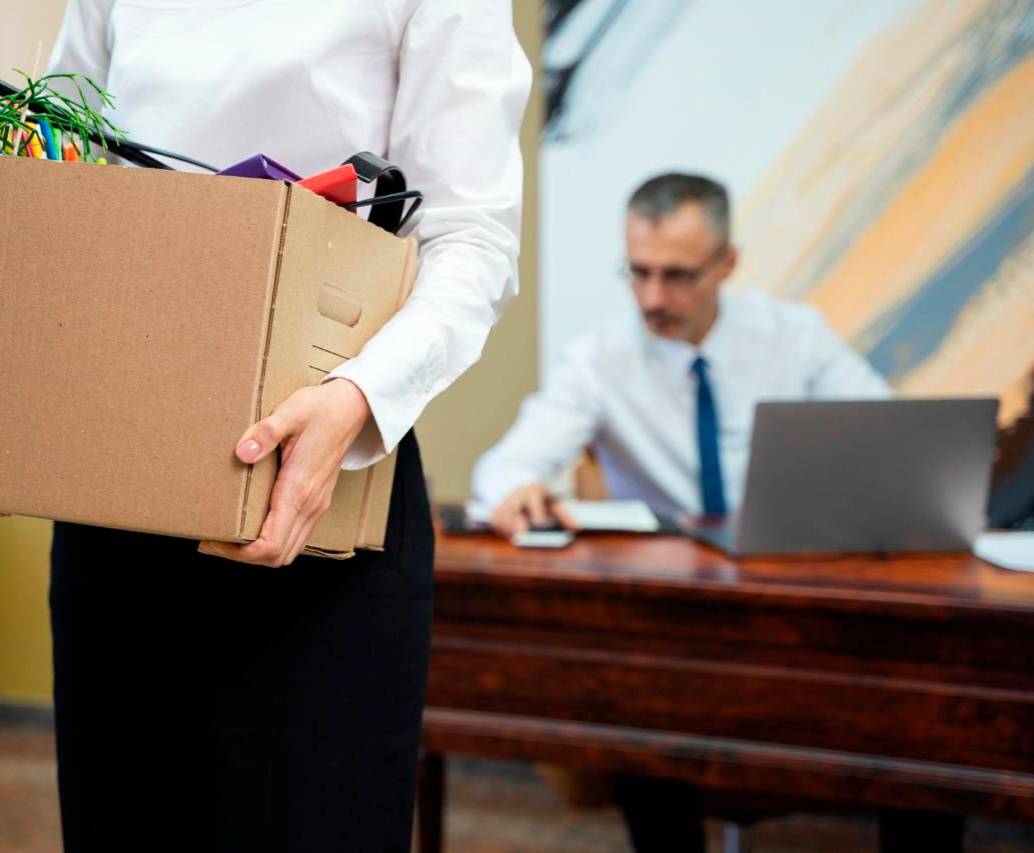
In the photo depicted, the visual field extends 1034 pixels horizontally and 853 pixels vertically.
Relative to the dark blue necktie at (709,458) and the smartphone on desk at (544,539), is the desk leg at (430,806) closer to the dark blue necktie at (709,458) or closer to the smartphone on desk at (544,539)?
the smartphone on desk at (544,539)

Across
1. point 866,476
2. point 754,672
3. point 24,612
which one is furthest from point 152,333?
point 24,612

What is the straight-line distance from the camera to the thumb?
591 millimetres

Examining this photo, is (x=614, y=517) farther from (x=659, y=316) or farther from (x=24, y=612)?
(x=24, y=612)

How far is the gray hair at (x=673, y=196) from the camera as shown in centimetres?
233

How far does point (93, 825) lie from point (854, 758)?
0.99m

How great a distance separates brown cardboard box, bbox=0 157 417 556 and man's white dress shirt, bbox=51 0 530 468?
12 centimetres

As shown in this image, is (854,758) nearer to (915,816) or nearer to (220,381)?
(915,816)

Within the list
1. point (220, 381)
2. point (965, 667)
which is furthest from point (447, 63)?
point (965, 667)

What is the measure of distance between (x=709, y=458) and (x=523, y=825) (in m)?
0.96

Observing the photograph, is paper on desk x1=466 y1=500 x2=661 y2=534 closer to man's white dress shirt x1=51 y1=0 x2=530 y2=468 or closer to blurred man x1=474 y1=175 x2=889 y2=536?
blurred man x1=474 y1=175 x2=889 y2=536

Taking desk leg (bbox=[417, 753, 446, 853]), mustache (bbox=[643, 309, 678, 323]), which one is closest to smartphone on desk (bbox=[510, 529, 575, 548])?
desk leg (bbox=[417, 753, 446, 853])

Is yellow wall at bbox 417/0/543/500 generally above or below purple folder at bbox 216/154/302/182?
above

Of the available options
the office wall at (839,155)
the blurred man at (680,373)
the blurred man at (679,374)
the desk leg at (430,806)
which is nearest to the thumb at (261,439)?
the desk leg at (430,806)

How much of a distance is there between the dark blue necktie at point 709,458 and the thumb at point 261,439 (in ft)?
5.87
